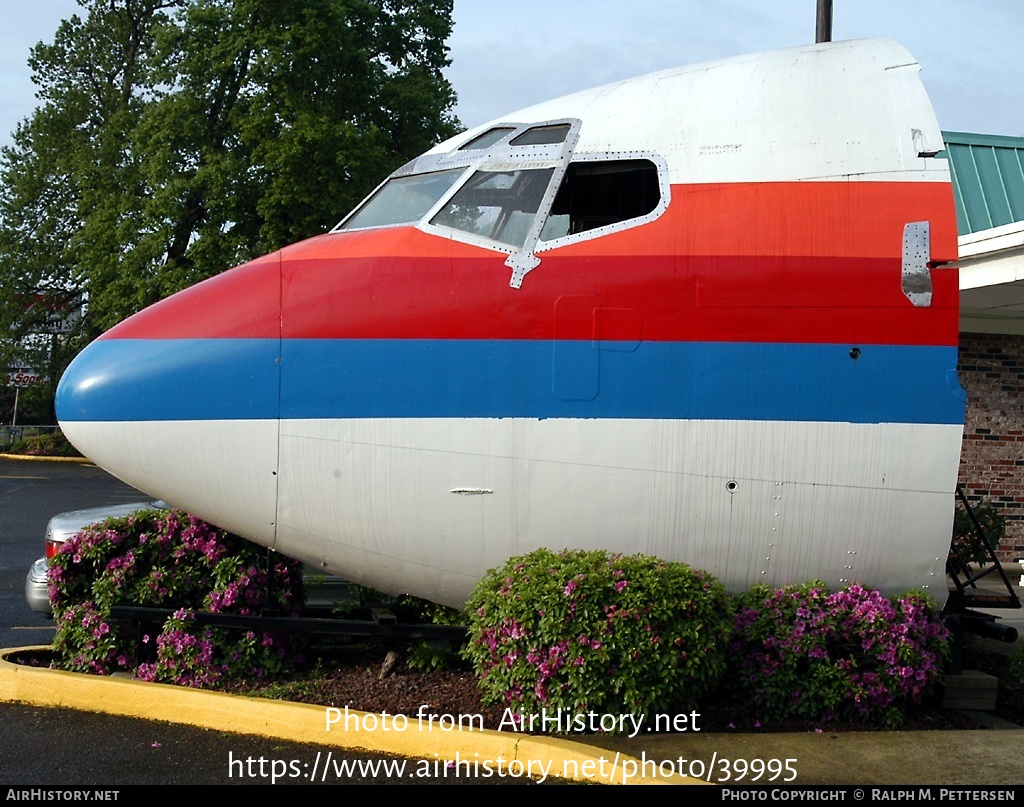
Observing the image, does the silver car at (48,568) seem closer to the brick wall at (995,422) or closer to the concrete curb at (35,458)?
the brick wall at (995,422)

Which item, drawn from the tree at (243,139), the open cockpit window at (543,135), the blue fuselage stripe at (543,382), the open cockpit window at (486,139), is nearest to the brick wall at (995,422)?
the blue fuselage stripe at (543,382)

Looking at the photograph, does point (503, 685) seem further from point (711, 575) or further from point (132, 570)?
point (132, 570)

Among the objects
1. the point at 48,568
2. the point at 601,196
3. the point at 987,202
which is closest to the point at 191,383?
the point at 48,568

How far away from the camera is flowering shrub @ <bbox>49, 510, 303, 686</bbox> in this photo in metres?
7.18

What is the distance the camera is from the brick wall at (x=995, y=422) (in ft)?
43.3

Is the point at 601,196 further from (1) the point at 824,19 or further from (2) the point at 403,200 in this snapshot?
(1) the point at 824,19

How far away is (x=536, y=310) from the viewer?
642cm

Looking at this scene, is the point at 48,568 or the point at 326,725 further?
the point at 48,568

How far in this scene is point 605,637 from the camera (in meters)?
6.04

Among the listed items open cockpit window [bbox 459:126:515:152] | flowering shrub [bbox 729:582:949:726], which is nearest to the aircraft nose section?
open cockpit window [bbox 459:126:515:152]

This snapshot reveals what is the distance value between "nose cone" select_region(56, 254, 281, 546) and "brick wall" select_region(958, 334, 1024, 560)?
32.4 feet

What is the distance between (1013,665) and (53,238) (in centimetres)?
3745

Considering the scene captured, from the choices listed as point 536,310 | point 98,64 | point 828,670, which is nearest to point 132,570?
point 536,310

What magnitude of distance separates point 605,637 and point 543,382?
1.57 metres
